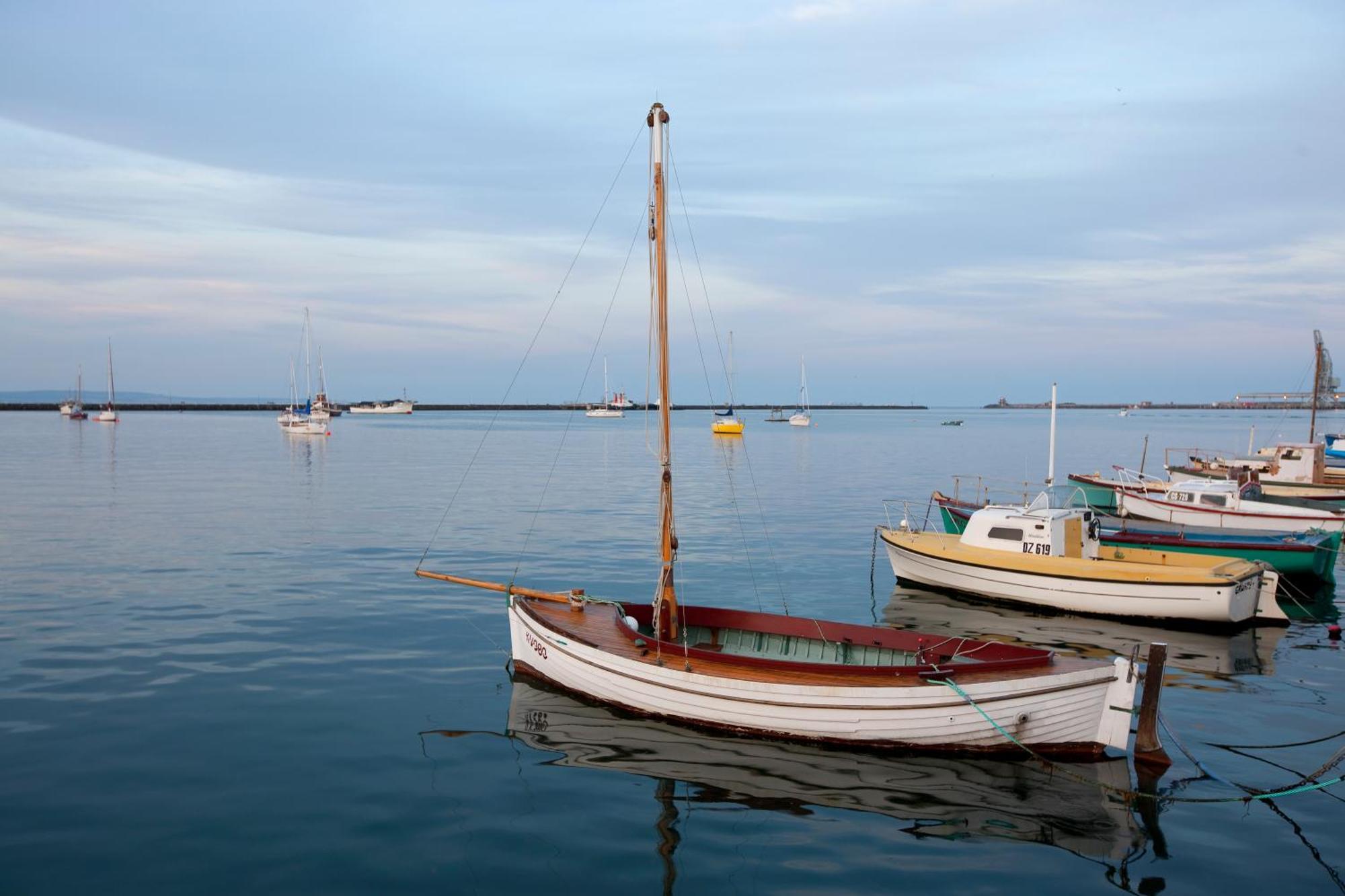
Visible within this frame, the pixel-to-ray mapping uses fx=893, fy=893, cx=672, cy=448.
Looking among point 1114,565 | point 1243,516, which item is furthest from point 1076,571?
point 1243,516

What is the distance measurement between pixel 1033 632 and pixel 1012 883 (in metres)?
14.6

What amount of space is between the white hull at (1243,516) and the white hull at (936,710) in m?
27.2

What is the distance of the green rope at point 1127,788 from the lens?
1379 centimetres

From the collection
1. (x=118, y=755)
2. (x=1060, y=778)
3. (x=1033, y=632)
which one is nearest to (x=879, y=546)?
(x=1033, y=632)

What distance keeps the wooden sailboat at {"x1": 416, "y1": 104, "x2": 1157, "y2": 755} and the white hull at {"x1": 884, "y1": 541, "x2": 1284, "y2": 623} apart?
1051 cm

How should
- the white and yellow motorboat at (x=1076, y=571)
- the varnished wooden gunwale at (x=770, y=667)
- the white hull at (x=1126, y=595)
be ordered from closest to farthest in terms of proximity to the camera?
the varnished wooden gunwale at (x=770, y=667)
the white hull at (x=1126, y=595)
the white and yellow motorboat at (x=1076, y=571)

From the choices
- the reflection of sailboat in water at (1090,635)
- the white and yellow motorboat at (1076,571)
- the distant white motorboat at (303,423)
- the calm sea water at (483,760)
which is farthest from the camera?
the distant white motorboat at (303,423)

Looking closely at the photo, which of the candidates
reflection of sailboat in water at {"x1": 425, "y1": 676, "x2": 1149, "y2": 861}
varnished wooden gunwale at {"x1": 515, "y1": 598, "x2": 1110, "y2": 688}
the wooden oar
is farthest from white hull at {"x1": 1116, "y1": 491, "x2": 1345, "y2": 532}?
the wooden oar

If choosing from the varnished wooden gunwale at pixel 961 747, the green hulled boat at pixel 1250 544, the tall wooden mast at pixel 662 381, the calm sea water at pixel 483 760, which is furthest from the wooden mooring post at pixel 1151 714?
the green hulled boat at pixel 1250 544

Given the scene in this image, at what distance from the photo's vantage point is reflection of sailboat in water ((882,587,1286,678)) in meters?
22.1

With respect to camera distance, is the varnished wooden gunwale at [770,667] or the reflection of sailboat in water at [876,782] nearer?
the reflection of sailboat in water at [876,782]

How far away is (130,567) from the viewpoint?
3042 centimetres

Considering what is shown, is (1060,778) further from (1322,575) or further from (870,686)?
(1322,575)

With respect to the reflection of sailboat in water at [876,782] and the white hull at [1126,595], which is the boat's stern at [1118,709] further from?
the white hull at [1126,595]
